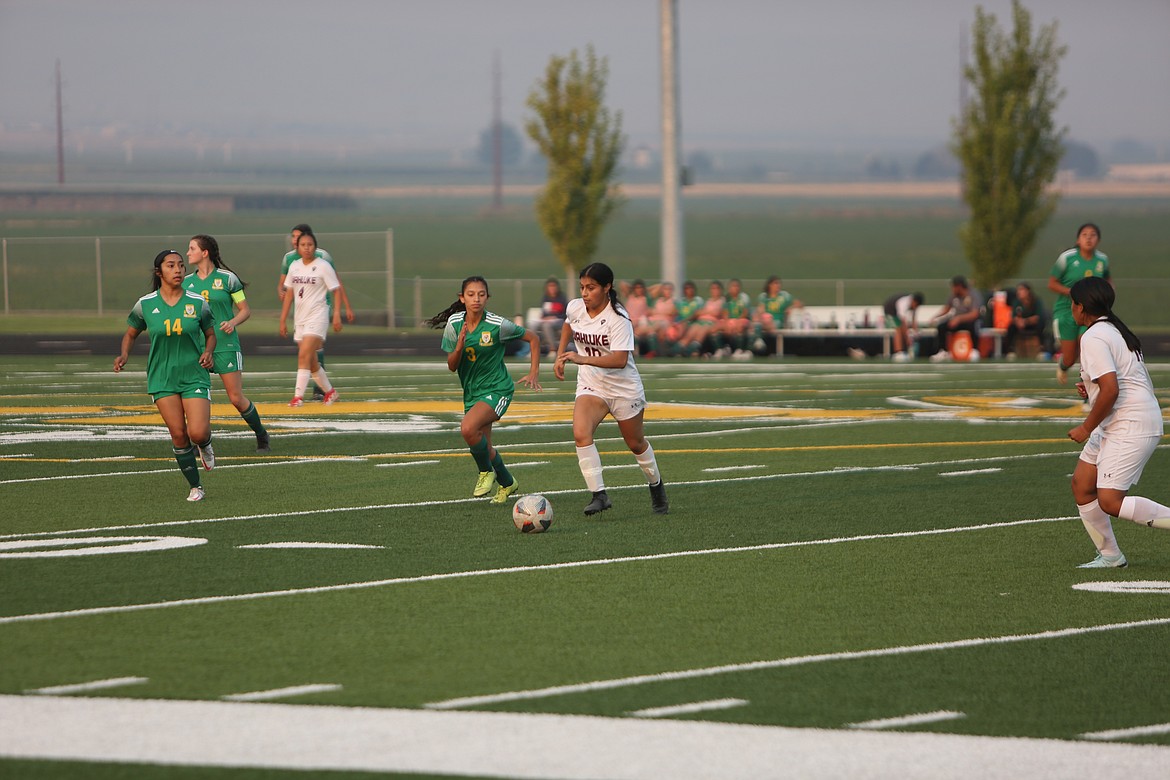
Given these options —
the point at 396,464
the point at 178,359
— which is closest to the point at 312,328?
the point at 396,464

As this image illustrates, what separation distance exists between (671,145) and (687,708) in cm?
2778

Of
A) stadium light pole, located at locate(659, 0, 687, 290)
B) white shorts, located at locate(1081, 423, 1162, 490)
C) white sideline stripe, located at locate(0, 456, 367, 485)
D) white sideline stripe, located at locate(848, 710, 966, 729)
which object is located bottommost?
white sideline stripe, located at locate(848, 710, 966, 729)

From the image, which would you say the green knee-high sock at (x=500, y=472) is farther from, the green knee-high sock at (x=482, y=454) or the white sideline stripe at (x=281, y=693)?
the white sideline stripe at (x=281, y=693)

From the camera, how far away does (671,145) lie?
33.7 meters

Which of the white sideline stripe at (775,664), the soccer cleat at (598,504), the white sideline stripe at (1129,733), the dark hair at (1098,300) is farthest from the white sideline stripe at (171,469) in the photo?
the white sideline stripe at (1129,733)

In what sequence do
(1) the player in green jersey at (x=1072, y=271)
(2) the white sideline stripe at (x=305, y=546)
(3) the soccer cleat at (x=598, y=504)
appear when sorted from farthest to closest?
(1) the player in green jersey at (x=1072, y=271)
(3) the soccer cleat at (x=598, y=504)
(2) the white sideline stripe at (x=305, y=546)

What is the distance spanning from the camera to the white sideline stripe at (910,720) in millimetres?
6426

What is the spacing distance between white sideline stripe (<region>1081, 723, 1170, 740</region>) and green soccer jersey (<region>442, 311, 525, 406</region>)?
6448 mm

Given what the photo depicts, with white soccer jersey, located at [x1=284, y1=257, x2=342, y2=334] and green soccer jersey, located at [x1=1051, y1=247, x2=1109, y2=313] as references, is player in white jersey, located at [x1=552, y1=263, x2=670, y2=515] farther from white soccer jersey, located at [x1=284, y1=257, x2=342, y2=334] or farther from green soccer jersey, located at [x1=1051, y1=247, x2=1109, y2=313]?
white soccer jersey, located at [x1=284, y1=257, x2=342, y2=334]

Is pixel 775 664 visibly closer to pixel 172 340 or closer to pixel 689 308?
pixel 172 340

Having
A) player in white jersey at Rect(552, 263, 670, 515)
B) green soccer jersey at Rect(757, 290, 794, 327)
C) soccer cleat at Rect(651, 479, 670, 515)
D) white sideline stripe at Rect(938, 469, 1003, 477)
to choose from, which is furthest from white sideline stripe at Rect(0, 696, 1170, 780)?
green soccer jersey at Rect(757, 290, 794, 327)

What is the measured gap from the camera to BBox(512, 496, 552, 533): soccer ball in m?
10.9

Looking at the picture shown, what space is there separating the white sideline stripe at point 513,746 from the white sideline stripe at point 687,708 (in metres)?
0.10

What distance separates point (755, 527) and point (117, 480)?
5539 millimetres
